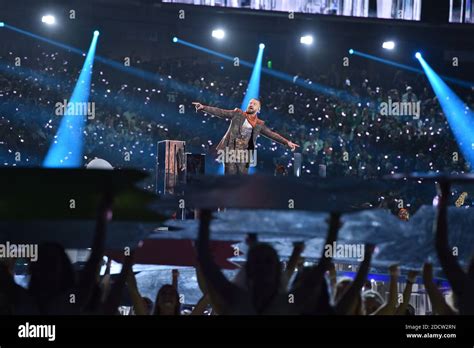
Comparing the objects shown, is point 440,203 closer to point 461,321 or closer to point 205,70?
point 461,321

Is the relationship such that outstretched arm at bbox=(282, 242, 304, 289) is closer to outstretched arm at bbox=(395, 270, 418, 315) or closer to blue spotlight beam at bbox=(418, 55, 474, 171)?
outstretched arm at bbox=(395, 270, 418, 315)

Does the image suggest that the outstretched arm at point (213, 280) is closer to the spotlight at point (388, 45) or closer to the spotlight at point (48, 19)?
the spotlight at point (48, 19)

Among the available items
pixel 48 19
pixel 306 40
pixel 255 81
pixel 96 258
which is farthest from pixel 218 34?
pixel 96 258

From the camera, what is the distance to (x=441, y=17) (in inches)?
468

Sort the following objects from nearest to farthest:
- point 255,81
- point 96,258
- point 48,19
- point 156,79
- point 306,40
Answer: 1. point 96,258
2. point 48,19
3. point 156,79
4. point 306,40
5. point 255,81

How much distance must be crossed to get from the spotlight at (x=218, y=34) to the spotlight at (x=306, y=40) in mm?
1294

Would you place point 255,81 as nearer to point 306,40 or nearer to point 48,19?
point 306,40

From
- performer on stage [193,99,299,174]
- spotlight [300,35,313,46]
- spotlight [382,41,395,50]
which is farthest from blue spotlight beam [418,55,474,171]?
performer on stage [193,99,299,174]

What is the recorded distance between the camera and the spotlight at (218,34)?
1373cm

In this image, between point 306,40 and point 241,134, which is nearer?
point 241,134

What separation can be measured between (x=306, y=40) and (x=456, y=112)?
2680mm

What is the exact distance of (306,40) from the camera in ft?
46.0

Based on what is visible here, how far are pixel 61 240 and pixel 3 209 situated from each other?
287mm

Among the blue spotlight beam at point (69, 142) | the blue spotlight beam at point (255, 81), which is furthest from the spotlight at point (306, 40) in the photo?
the blue spotlight beam at point (69, 142)
